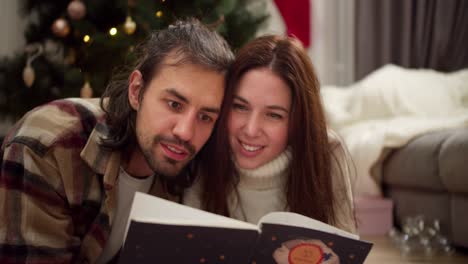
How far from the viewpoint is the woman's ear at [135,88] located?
118 cm

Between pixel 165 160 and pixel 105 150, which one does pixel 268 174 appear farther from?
pixel 105 150

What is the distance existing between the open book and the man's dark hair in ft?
0.83

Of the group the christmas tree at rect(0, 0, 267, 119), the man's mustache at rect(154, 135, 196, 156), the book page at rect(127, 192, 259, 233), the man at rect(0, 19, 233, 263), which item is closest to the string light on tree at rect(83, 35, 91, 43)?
the christmas tree at rect(0, 0, 267, 119)

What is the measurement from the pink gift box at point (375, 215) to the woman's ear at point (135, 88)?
54.9 inches

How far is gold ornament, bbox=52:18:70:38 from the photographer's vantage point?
207 cm

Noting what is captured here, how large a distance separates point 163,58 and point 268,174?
0.40 meters

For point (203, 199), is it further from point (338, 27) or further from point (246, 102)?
point (338, 27)

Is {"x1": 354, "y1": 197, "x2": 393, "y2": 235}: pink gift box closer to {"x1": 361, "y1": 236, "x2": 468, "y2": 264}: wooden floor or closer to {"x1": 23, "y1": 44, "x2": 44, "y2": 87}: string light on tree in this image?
{"x1": 361, "y1": 236, "x2": 468, "y2": 264}: wooden floor

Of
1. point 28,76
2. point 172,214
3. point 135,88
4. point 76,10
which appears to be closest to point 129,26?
point 76,10

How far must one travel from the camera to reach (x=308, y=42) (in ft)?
10.7

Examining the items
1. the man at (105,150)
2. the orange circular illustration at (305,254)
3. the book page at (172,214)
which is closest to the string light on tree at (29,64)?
the man at (105,150)

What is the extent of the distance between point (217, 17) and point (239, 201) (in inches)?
30.7

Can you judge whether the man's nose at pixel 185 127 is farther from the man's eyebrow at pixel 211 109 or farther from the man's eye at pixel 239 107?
the man's eye at pixel 239 107

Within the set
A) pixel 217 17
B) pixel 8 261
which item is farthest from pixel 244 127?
pixel 217 17
